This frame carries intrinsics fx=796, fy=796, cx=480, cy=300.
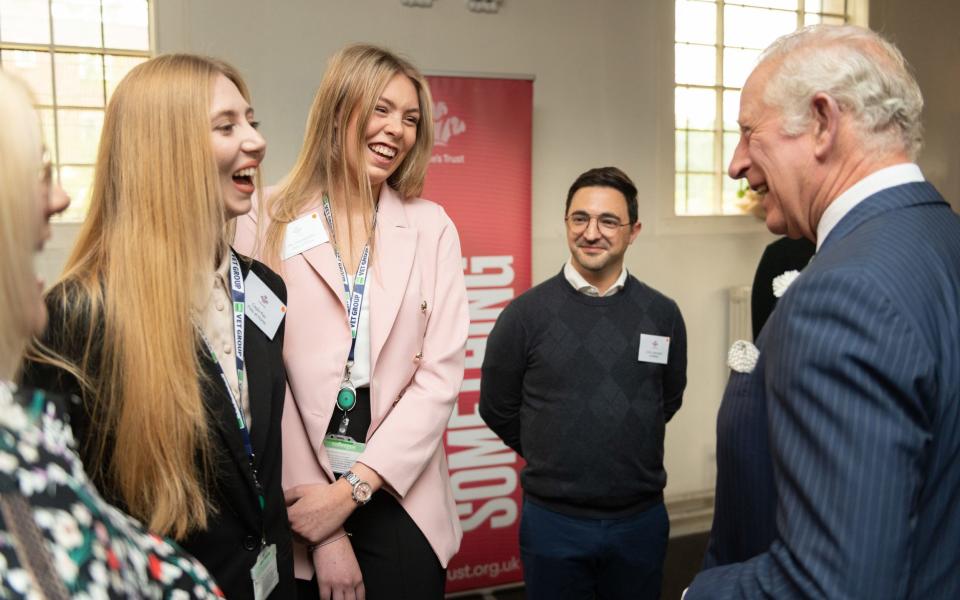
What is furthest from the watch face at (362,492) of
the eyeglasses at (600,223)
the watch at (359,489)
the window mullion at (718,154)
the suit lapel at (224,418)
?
the window mullion at (718,154)

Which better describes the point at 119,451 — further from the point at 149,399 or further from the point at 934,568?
the point at 934,568

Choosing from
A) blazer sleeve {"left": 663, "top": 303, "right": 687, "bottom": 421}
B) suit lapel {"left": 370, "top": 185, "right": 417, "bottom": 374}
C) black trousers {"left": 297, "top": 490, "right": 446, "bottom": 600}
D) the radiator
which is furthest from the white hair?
the radiator

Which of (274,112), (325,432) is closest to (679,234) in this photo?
(274,112)

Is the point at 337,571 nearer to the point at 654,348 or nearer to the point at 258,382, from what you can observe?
the point at 258,382

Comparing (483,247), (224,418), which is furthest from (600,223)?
(224,418)

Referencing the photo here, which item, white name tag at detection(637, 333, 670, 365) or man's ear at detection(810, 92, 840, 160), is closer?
man's ear at detection(810, 92, 840, 160)

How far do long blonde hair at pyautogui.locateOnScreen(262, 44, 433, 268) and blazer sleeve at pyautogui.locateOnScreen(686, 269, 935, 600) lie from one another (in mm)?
1197

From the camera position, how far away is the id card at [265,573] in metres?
1.51

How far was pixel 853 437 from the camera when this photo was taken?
97 cm

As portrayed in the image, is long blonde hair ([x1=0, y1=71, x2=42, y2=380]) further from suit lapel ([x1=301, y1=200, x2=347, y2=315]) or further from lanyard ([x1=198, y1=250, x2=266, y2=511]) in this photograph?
suit lapel ([x1=301, y1=200, x2=347, y2=315])

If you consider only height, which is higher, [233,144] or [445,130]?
[445,130]

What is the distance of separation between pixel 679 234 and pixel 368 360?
3548 mm

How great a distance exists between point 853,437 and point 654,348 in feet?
5.41

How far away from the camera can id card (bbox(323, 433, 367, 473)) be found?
1.82m
